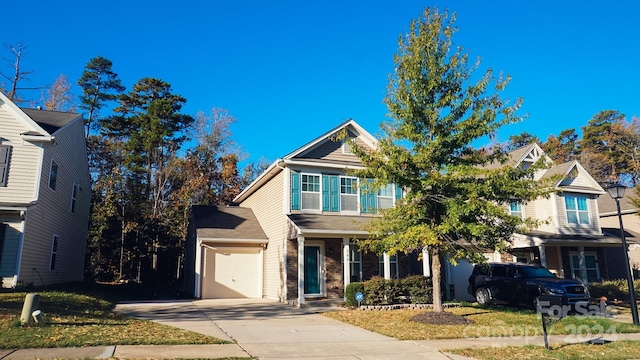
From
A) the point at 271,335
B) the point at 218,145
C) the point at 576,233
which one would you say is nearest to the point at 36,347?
the point at 271,335

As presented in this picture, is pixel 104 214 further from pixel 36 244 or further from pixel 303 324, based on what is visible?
pixel 303 324

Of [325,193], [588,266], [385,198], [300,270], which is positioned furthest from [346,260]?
[588,266]

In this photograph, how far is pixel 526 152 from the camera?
22.3 metres

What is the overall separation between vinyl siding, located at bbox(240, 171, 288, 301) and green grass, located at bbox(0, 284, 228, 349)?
7044mm

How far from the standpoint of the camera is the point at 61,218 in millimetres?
18453

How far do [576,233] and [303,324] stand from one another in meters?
17.3

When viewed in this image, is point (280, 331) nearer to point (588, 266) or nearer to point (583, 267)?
point (583, 267)

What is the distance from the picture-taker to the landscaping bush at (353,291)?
15.5 metres

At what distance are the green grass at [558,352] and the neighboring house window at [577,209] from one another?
14806 mm

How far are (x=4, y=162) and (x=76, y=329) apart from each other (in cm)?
916

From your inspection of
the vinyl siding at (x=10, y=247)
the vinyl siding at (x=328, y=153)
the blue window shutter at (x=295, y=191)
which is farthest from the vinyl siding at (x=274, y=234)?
the vinyl siding at (x=10, y=247)

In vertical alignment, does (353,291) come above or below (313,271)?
below

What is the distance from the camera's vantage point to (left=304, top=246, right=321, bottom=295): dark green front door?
17.3 metres

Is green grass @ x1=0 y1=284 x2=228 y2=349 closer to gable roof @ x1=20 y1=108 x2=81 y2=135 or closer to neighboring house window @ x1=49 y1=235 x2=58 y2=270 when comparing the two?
neighboring house window @ x1=49 y1=235 x2=58 y2=270
